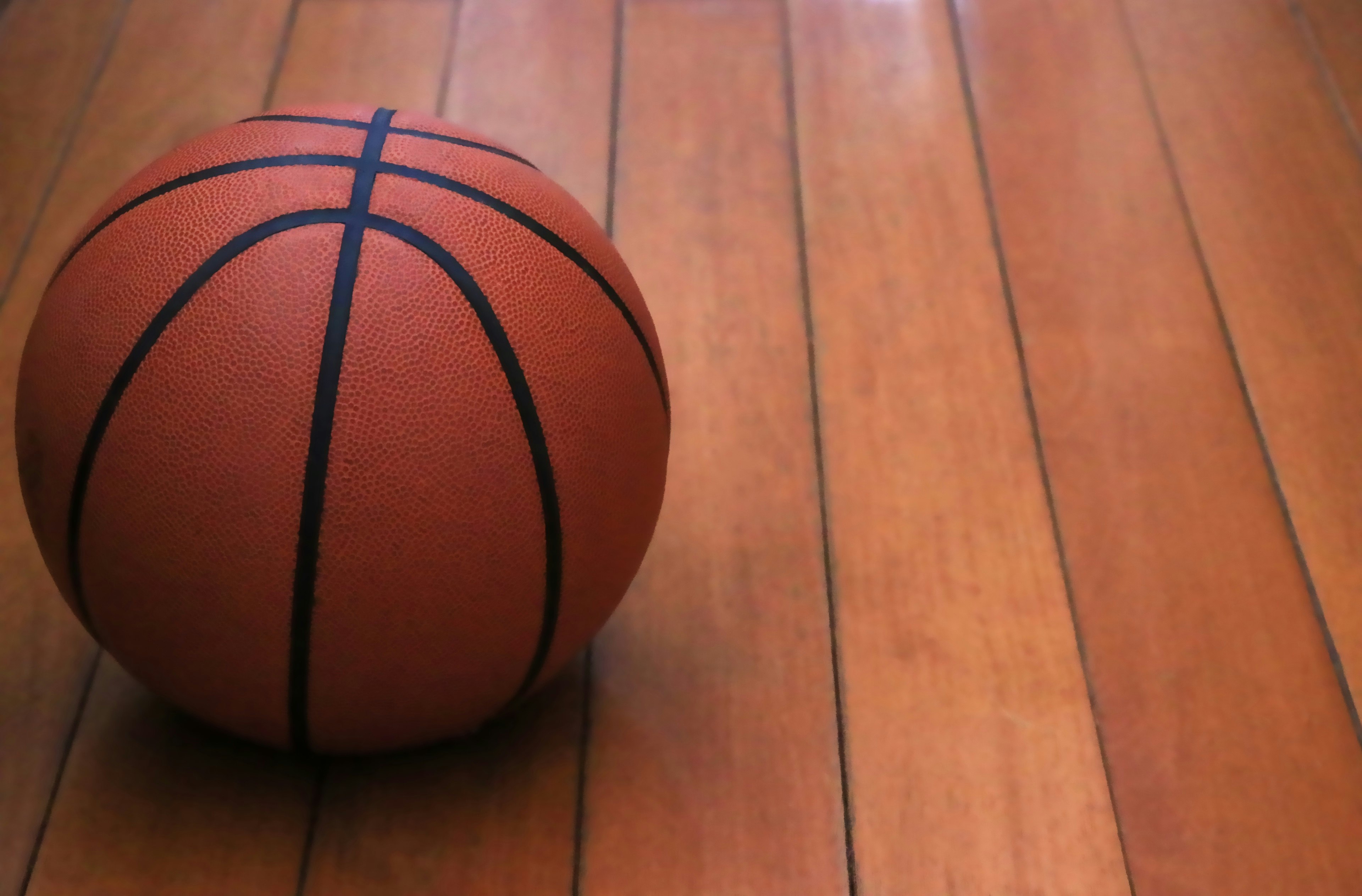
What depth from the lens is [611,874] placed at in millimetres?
1347

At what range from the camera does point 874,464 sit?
1700mm

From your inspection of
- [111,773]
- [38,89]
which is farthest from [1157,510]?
[38,89]

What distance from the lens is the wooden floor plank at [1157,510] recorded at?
55.9 inches

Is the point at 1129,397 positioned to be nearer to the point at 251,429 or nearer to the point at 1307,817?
the point at 1307,817

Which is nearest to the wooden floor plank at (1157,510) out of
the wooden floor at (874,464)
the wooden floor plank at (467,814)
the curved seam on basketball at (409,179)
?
the wooden floor at (874,464)

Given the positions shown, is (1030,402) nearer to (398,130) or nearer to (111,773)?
(398,130)

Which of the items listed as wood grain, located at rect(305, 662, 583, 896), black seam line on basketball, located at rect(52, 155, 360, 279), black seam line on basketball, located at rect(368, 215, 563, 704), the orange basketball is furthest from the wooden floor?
black seam line on basketball, located at rect(52, 155, 360, 279)

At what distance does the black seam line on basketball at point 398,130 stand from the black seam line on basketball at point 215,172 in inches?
2.4

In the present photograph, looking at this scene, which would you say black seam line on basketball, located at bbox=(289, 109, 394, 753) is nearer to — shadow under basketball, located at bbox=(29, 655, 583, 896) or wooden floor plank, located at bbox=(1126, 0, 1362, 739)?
shadow under basketball, located at bbox=(29, 655, 583, 896)

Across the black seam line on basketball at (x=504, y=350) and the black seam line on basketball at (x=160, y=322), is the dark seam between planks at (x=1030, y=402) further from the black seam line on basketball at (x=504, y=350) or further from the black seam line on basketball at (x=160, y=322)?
the black seam line on basketball at (x=160, y=322)

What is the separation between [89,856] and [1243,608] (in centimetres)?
128

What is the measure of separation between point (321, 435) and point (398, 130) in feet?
1.08

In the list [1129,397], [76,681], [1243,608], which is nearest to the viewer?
[76,681]

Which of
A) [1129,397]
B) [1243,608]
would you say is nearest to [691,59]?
[1129,397]
